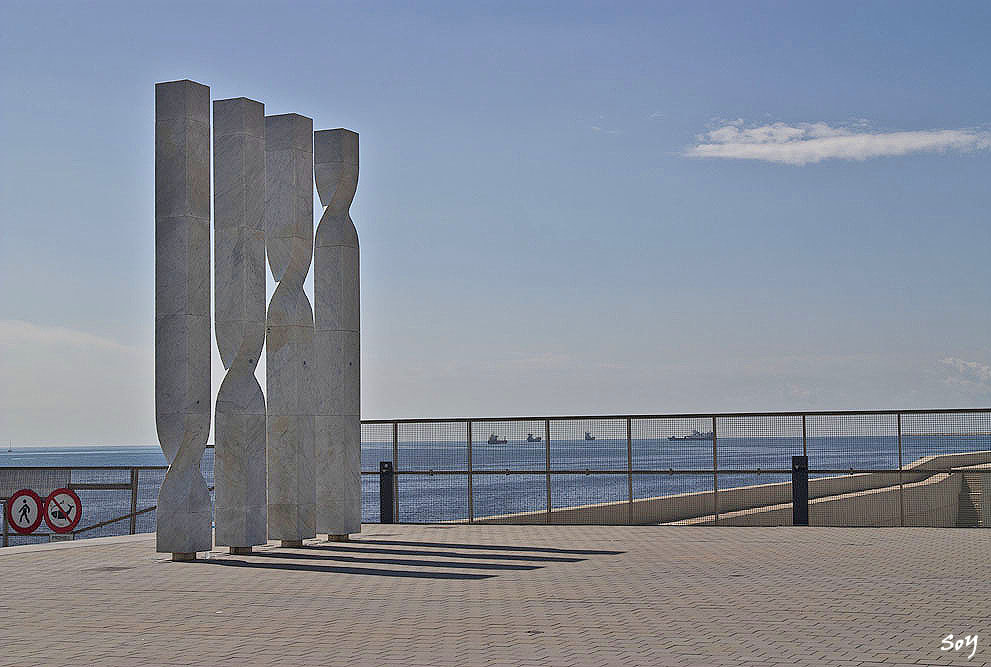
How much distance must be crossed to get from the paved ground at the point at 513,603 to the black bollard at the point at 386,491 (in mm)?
5144

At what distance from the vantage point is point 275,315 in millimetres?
22500

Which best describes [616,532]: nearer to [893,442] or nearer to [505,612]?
[893,442]

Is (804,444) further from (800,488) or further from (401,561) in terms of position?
(401,561)

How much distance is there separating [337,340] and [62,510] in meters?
5.84

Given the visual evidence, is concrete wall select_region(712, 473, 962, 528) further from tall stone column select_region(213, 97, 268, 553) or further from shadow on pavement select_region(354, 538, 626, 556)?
tall stone column select_region(213, 97, 268, 553)

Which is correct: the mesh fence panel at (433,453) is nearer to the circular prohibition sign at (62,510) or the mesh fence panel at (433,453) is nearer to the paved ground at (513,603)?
the paved ground at (513,603)

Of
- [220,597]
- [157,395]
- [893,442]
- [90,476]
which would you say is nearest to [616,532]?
[893,442]

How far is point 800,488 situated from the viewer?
2520 centimetres

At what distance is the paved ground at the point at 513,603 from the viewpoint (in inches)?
426

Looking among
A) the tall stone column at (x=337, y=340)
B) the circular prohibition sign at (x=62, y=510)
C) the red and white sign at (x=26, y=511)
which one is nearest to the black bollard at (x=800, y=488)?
the tall stone column at (x=337, y=340)

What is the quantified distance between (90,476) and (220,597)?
14751 cm

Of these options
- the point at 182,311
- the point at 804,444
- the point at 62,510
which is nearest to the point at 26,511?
the point at 62,510

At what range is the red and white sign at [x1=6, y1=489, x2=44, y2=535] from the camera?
77.2ft

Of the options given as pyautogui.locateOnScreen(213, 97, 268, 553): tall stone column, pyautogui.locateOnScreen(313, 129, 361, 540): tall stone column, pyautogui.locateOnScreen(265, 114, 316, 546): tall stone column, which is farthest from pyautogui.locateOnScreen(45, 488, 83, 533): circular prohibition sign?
pyautogui.locateOnScreen(313, 129, 361, 540): tall stone column
